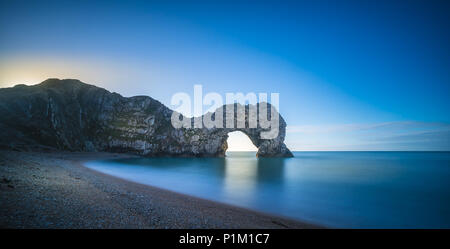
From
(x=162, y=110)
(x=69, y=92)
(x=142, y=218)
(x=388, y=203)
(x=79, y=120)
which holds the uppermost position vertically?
(x=69, y=92)

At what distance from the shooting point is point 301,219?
36.7ft

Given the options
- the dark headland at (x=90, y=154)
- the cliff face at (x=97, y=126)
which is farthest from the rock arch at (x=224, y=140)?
the dark headland at (x=90, y=154)

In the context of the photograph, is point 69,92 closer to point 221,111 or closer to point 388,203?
point 221,111

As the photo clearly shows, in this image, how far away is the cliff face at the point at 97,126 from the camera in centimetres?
4850

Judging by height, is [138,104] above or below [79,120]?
above

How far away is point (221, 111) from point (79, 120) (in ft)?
187

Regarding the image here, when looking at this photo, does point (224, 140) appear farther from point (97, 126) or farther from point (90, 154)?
point (97, 126)

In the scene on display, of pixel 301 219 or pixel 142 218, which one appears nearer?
pixel 142 218

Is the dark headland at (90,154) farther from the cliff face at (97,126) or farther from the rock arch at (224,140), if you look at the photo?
the rock arch at (224,140)

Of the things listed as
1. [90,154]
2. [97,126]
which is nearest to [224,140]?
[90,154]

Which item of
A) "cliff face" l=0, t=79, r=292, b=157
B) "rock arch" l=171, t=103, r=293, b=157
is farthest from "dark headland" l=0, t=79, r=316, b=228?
"rock arch" l=171, t=103, r=293, b=157
